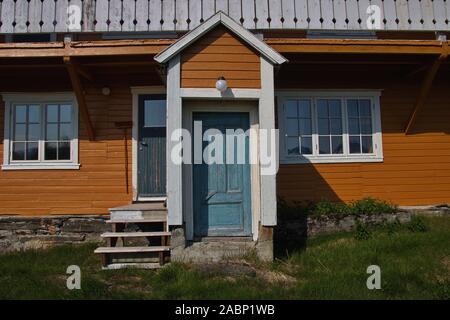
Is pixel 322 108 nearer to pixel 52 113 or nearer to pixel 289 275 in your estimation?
pixel 289 275

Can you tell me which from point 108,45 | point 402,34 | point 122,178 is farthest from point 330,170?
point 108,45

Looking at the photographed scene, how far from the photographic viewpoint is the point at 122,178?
7684mm

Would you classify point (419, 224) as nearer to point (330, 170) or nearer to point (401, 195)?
point (401, 195)

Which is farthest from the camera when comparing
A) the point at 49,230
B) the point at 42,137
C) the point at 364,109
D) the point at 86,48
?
the point at 364,109

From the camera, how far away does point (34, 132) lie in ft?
25.7

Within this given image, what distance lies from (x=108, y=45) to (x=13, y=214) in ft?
13.0

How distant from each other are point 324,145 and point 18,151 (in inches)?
254

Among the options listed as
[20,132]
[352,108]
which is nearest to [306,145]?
[352,108]

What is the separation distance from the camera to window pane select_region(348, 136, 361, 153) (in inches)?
320

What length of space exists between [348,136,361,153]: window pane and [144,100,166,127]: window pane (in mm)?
4046

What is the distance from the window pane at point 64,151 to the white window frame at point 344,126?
446 centimetres

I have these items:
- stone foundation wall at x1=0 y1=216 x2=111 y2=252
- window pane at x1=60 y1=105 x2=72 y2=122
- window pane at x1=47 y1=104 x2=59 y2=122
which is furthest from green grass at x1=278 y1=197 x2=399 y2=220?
window pane at x1=47 y1=104 x2=59 y2=122
